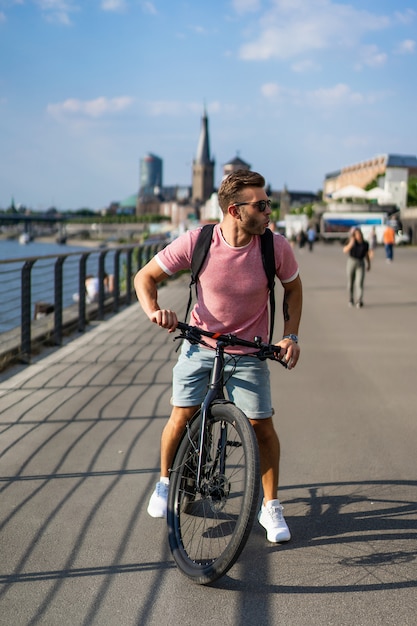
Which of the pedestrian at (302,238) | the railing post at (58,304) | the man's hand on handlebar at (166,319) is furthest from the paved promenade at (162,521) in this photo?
the pedestrian at (302,238)

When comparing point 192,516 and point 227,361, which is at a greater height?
point 227,361

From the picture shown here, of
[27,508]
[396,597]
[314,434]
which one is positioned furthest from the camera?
[314,434]

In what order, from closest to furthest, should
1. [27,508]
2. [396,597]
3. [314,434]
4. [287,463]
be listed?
[396,597]
[27,508]
[287,463]
[314,434]

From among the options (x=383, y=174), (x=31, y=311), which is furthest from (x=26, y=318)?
(x=383, y=174)

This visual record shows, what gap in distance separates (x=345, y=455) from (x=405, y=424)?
1.10 meters

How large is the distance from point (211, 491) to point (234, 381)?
0.50 m

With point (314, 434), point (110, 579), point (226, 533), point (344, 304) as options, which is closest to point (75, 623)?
point (110, 579)

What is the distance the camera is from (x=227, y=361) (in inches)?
157

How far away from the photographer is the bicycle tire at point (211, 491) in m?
3.51

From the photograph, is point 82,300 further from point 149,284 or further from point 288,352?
point 288,352

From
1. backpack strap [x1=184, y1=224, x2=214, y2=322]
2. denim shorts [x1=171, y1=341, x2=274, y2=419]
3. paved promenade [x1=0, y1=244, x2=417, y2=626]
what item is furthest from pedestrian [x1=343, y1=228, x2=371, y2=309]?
backpack strap [x1=184, y1=224, x2=214, y2=322]

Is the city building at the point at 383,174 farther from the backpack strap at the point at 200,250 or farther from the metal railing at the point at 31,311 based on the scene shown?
the backpack strap at the point at 200,250

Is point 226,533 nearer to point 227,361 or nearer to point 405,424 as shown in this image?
point 227,361

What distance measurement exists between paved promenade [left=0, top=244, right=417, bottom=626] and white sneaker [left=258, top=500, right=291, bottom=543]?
2.9 inches
